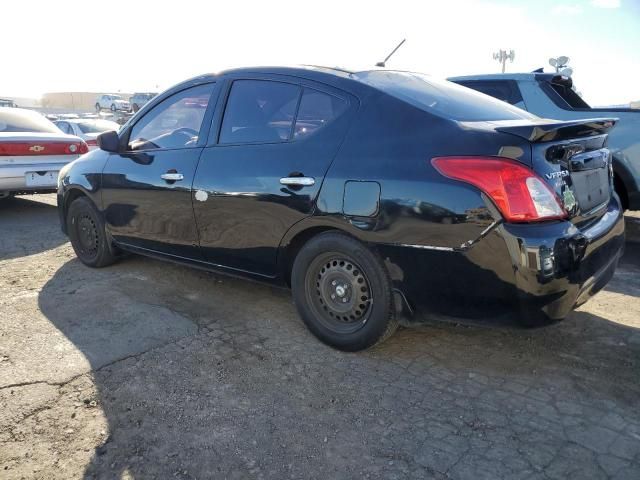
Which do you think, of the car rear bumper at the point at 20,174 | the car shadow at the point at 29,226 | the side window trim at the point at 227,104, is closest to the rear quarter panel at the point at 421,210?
the side window trim at the point at 227,104

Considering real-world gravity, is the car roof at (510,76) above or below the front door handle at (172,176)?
above

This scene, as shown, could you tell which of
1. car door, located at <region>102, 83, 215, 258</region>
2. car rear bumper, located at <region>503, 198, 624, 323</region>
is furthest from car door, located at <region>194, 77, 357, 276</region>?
car rear bumper, located at <region>503, 198, 624, 323</region>

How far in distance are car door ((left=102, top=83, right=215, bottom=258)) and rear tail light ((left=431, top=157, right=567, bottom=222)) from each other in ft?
6.70

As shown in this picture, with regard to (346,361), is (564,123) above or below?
above

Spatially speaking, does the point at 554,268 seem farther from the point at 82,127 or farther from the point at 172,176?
the point at 82,127

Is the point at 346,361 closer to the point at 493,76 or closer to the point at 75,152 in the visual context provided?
the point at 493,76

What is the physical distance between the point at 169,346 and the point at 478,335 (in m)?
1.97

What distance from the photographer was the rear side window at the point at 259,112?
3.44 meters

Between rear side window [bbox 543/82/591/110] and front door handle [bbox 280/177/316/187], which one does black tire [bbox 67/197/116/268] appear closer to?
front door handle [bbox 280/177/316/187]

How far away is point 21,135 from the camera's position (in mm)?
7109

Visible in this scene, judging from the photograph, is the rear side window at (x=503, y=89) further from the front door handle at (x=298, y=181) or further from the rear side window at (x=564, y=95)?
the front door handle at (x=298, y=181)

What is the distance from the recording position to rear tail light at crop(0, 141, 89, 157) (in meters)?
6.91

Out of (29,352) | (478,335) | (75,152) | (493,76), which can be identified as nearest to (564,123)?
(478,335)

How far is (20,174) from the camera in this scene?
6.98m
